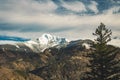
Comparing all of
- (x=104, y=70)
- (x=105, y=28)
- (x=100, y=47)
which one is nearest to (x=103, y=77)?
(x=104, y=70)

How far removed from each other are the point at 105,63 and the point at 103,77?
2.03 metres

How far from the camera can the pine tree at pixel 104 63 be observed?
4559cm

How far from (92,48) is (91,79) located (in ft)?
16.7

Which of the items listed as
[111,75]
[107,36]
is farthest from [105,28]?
[111,75]

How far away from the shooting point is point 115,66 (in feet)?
149

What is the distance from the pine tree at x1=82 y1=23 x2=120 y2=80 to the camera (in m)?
45.6

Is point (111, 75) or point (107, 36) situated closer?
point (111, 75)

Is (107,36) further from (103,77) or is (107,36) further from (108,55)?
(103,77)

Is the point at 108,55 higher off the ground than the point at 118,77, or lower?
higher

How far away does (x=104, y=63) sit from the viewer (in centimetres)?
4659

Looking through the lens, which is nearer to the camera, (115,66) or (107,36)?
(115,66)

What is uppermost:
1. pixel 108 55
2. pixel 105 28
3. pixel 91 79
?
pixel 105 28

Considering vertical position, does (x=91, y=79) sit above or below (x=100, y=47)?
below

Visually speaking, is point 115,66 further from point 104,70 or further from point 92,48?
point 92,48
